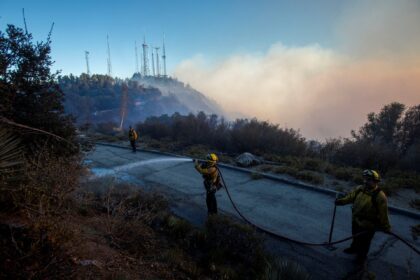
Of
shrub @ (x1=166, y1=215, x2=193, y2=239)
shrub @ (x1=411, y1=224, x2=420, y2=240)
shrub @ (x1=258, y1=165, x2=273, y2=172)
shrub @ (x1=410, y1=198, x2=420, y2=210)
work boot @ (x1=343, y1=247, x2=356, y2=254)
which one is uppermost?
shrub @ (x1=258, y1=165, x2=273, y2=172)

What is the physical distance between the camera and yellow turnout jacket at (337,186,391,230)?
4625 mm

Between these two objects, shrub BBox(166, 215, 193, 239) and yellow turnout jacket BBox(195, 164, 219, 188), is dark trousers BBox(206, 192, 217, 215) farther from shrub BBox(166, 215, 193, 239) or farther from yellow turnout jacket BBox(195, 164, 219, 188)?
shrub BBox(166, 215, 193, 239)

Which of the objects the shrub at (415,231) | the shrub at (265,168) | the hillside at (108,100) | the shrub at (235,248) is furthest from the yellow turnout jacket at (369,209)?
the hillside at (108,100)

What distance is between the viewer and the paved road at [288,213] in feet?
16.7

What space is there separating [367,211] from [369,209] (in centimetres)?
6

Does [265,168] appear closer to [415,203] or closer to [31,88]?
[415,203]

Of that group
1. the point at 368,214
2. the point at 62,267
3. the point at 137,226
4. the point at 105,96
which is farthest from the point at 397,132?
the point at 105,96

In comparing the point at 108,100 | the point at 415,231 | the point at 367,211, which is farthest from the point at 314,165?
the point at 108,100

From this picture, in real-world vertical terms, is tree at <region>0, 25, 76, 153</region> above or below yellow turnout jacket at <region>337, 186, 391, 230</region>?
above

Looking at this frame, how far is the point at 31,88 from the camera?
7270mm

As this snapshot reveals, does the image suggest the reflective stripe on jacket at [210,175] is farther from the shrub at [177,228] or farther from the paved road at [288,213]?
the shrub at [177,228]

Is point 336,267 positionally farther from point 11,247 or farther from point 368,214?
point 11,247

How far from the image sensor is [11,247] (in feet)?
10.8

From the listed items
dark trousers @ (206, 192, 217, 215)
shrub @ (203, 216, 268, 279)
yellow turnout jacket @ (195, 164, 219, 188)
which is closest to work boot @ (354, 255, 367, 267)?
shrub @ (203, 216, 268, 279)
